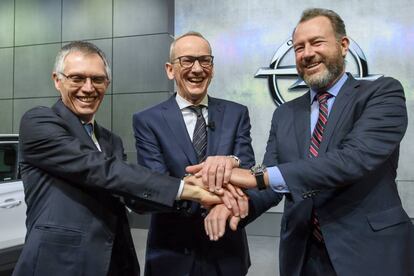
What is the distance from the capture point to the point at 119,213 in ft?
5.33

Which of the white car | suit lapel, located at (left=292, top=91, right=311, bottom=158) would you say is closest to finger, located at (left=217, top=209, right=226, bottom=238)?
suit lapel, located at (left=292, top=91, right=311, bottom=158)

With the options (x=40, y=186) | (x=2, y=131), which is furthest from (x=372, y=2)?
(x=2, y=131)

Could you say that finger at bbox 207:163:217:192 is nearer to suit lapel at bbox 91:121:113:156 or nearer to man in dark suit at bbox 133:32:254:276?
man in dark suit at bbox 133:32:254:276

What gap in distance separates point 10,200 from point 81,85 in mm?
2439

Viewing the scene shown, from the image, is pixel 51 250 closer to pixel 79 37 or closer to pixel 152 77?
pixel 152 77

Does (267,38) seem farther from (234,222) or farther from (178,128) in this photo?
(234,222)

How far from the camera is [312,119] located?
181cm

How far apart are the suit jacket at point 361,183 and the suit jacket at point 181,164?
0.38 metres

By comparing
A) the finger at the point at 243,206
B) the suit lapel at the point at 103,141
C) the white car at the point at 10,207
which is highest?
the suit lapel at the point at 103,141

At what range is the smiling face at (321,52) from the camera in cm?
176

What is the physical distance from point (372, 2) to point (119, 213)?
5.30 meters

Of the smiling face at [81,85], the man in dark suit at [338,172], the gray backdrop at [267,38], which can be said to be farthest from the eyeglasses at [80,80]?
the gray backdrop at [267,38]

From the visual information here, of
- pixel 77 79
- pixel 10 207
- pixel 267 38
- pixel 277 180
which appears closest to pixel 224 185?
pixel 277 180

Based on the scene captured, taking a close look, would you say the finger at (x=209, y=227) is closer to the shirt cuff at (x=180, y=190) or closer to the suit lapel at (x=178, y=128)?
the shirt cuff at (x=180, y=190)
